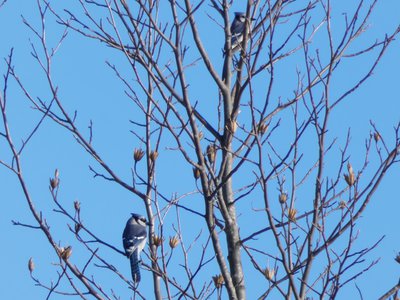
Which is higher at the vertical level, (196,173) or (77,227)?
(77,227)

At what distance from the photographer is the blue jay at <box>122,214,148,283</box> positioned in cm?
720

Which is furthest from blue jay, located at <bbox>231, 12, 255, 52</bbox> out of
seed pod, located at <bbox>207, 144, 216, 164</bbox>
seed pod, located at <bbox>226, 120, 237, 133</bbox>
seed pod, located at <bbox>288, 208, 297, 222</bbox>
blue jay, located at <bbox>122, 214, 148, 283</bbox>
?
blue jay, located at <bbox>122, 214, 148, 283</bbox>

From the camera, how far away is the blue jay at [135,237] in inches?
283

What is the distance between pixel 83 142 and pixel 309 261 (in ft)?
4.67

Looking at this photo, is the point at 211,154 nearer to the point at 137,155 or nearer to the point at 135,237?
the point at 137,155

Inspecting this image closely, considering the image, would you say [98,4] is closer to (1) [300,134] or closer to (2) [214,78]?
(2) [214,78]

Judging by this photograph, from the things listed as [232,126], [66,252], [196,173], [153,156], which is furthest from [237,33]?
[66,252]

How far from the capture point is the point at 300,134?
13.3 feet

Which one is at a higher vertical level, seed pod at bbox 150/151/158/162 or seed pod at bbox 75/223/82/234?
seed pod at bbox 150/151/158/162

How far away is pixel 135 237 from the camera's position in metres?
7.71

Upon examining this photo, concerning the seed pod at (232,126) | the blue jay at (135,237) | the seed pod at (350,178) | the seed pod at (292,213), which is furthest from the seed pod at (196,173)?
the blue jay at (135,237)

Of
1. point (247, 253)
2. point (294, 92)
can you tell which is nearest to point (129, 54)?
point (294, 92)

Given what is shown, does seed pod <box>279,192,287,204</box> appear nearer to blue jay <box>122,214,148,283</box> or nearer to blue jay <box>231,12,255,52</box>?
blue jay <box>231,12,255,52</box>

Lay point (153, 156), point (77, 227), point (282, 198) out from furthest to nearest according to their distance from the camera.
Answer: point (153, 156), point (77, 227), point (282, 198)
